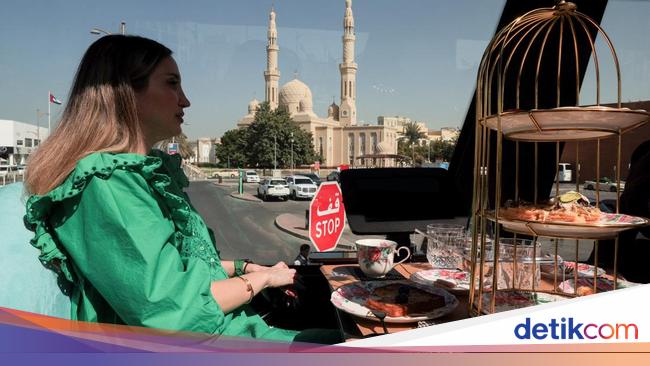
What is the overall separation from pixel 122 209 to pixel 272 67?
2.88ft

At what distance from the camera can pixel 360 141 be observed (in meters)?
1.99

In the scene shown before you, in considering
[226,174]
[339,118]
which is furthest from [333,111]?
[226,174]

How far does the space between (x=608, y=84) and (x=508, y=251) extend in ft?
3.76

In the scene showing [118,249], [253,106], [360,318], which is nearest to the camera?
[118,249]

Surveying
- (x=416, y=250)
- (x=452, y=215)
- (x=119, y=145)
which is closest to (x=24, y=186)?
(x=119, y=145)

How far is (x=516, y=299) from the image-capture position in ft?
3.62

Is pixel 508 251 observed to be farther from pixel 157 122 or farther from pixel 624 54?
pixel 624 54

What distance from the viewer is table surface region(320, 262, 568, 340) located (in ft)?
3.23

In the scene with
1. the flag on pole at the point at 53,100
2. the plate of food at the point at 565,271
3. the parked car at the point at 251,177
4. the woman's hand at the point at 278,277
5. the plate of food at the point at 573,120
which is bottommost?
the woman's hand at the point at 278,277

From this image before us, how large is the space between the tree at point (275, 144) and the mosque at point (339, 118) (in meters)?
0.05

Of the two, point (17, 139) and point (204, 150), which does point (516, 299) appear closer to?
point (204, 150)

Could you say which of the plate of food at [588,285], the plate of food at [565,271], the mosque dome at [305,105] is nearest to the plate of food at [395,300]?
the plate of food at [588,285]

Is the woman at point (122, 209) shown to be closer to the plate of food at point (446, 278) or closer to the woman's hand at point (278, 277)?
the woman's hand at point (278, 277)

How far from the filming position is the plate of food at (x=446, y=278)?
1.29 m
